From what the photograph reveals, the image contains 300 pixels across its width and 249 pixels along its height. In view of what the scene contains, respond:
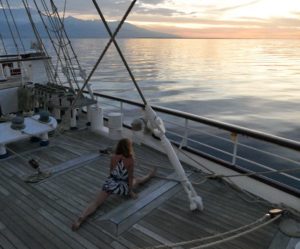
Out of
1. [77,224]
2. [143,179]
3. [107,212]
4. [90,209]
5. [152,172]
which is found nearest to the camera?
[77,224]

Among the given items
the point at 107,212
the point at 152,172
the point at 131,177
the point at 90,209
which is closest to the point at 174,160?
the point at 131,177

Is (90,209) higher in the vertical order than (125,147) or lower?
lower


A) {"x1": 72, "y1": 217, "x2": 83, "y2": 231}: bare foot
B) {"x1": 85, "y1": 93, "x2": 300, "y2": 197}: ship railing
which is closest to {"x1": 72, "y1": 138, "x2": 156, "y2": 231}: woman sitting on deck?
{"x1": 72, "y1": 217, "x2": 83, "y2": 231}: bare foot

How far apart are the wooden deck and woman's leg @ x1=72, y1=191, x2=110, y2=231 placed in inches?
3.8

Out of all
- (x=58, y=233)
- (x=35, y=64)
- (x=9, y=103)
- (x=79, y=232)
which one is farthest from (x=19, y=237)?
(x=35, y=64)

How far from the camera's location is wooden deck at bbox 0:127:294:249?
14.7ft

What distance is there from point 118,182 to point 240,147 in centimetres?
1125

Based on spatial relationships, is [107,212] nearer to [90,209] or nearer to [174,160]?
[90,209]

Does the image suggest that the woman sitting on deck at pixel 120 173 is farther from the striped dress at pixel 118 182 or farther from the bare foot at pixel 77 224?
the bare foot at pixel 77 224

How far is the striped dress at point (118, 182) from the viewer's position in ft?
17.1

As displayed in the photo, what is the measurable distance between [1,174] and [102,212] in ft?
8.88

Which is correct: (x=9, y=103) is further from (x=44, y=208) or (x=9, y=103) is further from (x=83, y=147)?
(x=44, y=208)

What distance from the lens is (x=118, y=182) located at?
209 inches

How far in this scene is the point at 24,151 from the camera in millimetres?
7750
